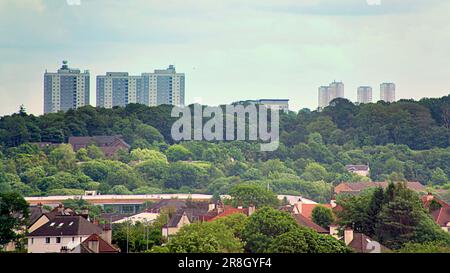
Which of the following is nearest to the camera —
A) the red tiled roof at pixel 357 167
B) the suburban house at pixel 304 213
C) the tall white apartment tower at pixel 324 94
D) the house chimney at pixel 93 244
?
the house chimney at pixel 93 244

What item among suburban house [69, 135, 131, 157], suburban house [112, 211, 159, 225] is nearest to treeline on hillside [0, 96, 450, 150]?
suburban house [69, 135, 131, 157]

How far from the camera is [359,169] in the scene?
4512 centimetres

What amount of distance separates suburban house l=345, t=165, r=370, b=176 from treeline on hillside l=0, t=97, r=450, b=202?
289 millimetres

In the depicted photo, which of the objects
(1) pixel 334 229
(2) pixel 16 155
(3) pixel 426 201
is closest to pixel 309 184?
Result: (2) pixel 16 155

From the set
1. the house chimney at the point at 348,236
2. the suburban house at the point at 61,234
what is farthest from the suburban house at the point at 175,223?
the suburban house at the point at 61,234

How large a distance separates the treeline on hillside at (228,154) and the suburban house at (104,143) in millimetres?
325

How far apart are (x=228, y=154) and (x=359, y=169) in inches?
178

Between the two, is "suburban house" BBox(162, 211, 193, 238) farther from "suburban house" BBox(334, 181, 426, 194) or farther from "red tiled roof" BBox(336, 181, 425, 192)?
"red tiled roof" BBox(336, 181, 425, 192)

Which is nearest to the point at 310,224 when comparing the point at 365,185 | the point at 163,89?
the point at 163,89

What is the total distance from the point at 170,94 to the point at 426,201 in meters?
9.84

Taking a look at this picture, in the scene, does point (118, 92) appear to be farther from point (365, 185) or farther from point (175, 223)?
point (175, 223)

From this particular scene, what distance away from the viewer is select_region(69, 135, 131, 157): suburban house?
4697 centimetres

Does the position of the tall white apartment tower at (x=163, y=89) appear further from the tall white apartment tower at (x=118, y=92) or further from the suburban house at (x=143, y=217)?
the suburban house at (x=143, y=217)

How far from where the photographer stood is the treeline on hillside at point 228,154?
40.4m
